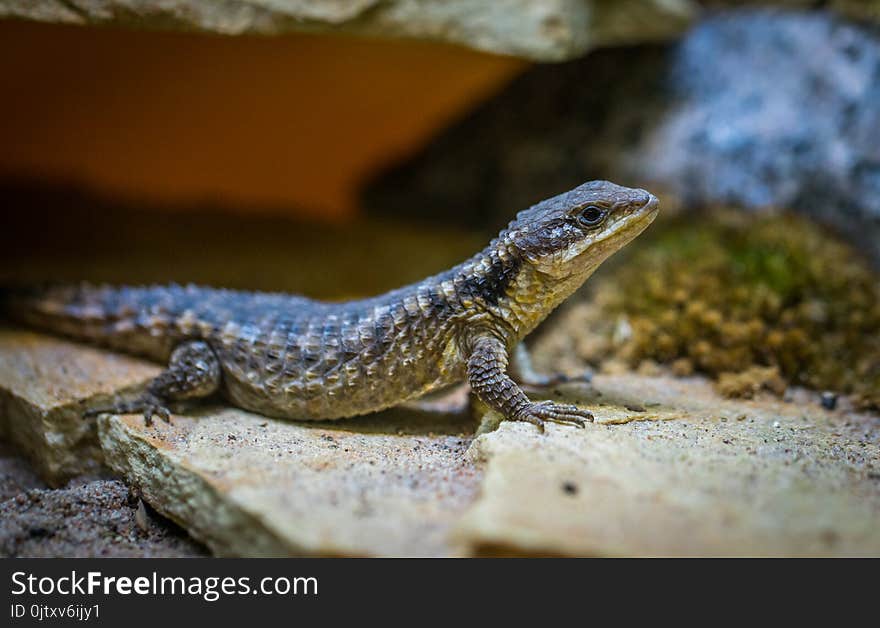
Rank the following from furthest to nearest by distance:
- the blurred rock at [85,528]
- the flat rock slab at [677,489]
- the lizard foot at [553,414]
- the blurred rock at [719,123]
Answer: the blurred rock at [719,123] → the lizard foot at [553,414] → the blurred rock at [85,528] → the flat rock slab at [677,489]

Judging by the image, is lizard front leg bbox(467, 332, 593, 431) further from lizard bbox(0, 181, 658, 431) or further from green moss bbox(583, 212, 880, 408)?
green moss bbox(583, 212, 880, 408)

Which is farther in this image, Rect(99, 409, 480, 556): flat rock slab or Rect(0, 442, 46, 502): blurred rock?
Rect(0, 442, 46, 502): blurred rock

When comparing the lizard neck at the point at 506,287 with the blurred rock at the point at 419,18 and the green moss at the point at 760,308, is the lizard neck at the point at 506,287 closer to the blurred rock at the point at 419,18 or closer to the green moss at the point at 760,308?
the green moss at the point at 760,308

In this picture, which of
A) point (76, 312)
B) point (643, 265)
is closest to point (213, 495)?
point (76, 312)

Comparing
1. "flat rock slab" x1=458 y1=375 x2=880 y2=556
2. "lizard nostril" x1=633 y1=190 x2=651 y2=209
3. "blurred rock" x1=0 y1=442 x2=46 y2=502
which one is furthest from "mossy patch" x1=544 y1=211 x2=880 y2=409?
"blurred rock" x1=0 y1=442 x2=46 y2=502

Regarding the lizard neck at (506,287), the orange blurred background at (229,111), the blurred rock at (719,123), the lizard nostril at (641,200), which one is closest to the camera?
the lizard nostril at (641,200)

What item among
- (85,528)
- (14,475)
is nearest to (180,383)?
(85,528)
